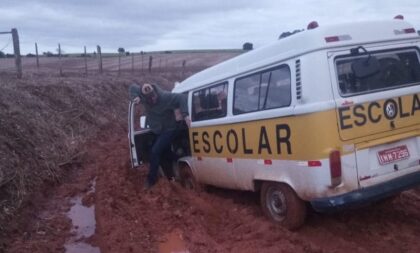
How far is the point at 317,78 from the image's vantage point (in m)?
5.36

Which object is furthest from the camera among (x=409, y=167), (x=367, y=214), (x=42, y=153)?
(x=42, y=153)

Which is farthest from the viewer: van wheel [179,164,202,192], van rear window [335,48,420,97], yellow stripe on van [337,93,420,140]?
van wheel [179,164,202,192]

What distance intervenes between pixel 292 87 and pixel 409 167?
1.61 metres

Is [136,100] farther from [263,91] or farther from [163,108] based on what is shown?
[263,91]

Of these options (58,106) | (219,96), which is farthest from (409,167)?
(58,106)

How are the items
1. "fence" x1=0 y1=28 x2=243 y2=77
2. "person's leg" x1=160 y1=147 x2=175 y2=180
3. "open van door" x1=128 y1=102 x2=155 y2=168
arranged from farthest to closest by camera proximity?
1. "fence" x1=0 y1=28 x2=243 y2=77
2. "person's leg" x1=160 y1=147 x2=175 y2=180
3. "open van door" x1=128 y1=102 x2=155 y2=168

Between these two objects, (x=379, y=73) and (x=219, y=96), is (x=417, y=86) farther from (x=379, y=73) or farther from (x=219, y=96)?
(x=219, y=96)

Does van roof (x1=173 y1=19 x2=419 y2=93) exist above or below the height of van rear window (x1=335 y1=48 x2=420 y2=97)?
above

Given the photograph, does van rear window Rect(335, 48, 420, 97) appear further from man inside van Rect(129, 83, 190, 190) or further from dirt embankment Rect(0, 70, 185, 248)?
dirt embankment Rect(0, 70, 185, 248)

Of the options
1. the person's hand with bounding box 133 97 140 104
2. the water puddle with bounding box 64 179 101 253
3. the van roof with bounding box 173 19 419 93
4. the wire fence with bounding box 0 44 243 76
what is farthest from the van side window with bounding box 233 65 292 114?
the wire fence with bounding box 0 44 243 76

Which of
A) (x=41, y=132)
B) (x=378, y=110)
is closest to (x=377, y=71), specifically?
(x=378, y=110)

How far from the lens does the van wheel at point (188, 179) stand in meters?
8.27

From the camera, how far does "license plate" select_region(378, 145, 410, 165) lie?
5.55 meters

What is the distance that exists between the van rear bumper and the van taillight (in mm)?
182
